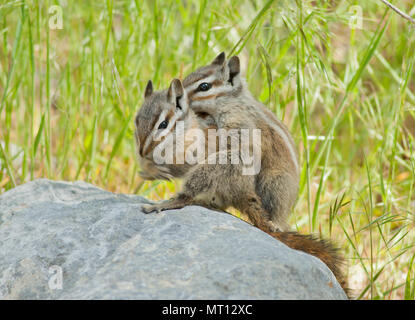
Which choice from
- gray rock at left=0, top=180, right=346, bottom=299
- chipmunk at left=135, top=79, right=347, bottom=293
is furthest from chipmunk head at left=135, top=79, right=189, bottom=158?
gray rock at left=0, top=180, right=346, bottom=299

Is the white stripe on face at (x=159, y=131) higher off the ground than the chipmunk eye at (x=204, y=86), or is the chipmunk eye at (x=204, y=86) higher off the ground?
the chipmunk eye at (x=204, y=86)

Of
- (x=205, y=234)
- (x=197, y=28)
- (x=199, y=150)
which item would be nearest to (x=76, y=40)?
(x=197, y=28)

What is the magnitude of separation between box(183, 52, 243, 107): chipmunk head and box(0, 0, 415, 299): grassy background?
0.11m

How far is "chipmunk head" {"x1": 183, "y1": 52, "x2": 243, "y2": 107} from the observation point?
3.14 meters

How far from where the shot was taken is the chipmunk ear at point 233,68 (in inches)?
128

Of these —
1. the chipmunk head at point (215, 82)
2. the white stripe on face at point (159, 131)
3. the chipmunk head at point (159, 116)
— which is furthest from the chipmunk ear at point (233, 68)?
the white stripe on face at point (159, 131)

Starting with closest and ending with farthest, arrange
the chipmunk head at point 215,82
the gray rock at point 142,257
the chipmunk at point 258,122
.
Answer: the gray rock at point 142,257, the chipmunk at point 258,122, the chipmunk head at point 215,82

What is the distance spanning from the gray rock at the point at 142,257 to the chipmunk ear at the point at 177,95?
583 mm

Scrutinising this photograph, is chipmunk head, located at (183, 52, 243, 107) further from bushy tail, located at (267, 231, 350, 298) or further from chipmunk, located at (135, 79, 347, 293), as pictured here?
bushy tail, located at (267, 231, 350, 298)

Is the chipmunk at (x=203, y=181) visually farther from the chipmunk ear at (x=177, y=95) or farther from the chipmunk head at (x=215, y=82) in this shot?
the chipmunk head at (x=215, y=82)

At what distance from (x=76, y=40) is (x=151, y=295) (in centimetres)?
324
